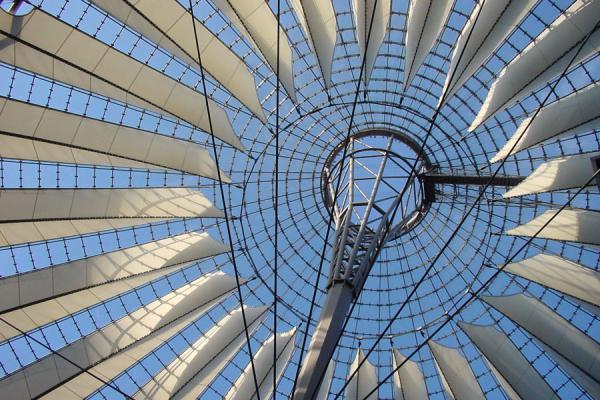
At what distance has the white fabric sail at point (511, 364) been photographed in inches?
854

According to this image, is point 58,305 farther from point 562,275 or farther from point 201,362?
point 562,275

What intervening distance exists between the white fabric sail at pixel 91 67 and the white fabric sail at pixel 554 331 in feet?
43.5

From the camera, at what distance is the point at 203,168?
20.0 metres

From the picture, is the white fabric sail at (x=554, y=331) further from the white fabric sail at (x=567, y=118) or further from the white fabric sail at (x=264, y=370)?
the white fabric sail at (x=264, y=370)

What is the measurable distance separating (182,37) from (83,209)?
288 inches

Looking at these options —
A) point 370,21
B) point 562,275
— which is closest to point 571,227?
point 562,275

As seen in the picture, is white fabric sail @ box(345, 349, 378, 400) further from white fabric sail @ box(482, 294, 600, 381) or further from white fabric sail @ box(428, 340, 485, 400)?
white fabric sail @ box(482, 294, 600, 381)

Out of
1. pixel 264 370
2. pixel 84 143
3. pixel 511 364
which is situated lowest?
pixel 264 370

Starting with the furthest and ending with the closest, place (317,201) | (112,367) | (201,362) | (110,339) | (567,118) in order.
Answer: (317,201), (201,362), (110,339), (112,367), (567,118)

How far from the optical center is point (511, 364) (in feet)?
72.4

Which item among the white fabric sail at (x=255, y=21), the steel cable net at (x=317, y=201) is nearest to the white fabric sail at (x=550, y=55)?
the steel cable net at (x=317, y=201)

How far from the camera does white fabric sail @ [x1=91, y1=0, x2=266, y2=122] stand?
586 inches

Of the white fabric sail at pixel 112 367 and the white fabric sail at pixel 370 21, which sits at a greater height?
the white fabric sail at pixel 370 21

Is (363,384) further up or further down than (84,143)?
further down
